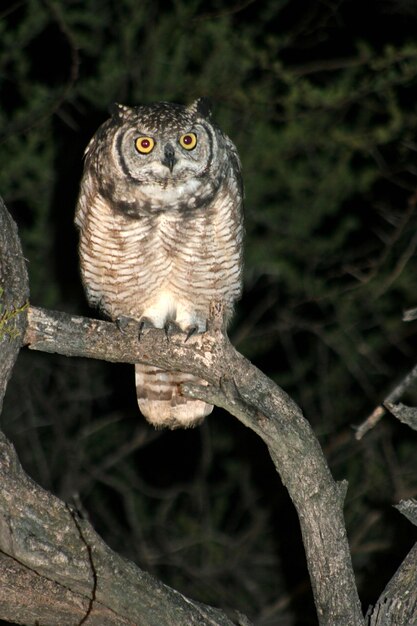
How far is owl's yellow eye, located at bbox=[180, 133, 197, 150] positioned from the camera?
3.05 m

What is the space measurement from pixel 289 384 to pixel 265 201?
4.08ft

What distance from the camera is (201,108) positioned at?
3219 mm

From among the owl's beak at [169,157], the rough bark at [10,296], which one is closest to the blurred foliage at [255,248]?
the owl's beak at [169,157]

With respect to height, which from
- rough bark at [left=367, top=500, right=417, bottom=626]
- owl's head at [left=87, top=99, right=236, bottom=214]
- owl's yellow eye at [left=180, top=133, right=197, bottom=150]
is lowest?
rough bark at [left=367, top=500, right=417, bottom=626]

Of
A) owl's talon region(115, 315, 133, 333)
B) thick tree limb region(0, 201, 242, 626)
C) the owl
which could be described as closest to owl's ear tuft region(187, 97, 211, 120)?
the owl

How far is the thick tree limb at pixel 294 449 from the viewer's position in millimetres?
2463

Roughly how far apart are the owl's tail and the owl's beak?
97 centimetres

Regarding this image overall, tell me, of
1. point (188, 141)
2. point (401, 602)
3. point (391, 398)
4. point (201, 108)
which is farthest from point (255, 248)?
point (401, 602)

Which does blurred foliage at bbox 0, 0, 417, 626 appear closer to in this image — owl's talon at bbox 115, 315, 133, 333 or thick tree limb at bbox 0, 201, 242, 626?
A: owl's talon at bbox 115, 315, 133, 333

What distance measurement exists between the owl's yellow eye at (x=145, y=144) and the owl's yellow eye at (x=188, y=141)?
0.12 m

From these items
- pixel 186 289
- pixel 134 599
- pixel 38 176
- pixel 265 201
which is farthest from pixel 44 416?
pixel 134 599

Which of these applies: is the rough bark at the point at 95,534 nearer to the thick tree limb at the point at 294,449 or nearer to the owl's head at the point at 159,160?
the thick tree limb at the point at 294,449

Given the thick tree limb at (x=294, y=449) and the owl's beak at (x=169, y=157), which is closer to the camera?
the thick tree limb at (x=294, y=449)

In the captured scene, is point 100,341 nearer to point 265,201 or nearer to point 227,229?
point 227,229
